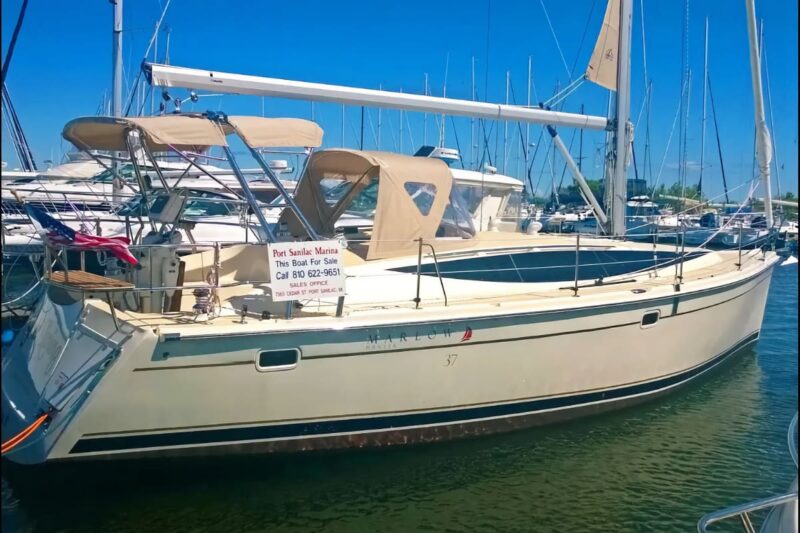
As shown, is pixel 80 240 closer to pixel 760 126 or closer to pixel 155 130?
pixel 155 130

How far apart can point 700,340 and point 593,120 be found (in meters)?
3.92

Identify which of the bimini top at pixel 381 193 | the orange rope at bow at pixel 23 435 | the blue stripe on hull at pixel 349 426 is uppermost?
the bimini top at pixel 381 193

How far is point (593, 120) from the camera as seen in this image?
11.0 m

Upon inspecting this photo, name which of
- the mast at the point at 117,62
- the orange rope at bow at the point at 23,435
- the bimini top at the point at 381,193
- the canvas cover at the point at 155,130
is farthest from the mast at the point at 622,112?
Result: the mast at the point at 117,62

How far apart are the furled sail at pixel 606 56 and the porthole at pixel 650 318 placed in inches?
179

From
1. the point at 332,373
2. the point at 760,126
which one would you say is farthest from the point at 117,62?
the point at 760,126

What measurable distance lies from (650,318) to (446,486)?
344cm

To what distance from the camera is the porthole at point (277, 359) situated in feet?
20.6

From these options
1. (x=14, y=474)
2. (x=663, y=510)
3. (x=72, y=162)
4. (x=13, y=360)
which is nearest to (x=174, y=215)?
(x=13, y=360)

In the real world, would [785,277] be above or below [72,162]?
below

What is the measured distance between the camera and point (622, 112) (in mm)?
10992

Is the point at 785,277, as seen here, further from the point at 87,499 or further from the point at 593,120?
the point at 87,499

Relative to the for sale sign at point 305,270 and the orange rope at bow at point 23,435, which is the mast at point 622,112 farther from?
the orange rope at bow at point 23,435

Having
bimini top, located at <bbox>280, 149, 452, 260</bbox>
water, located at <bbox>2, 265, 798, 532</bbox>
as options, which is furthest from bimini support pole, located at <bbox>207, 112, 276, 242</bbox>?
water, located at <bbox>2, 265, 798, 532</bbox>
